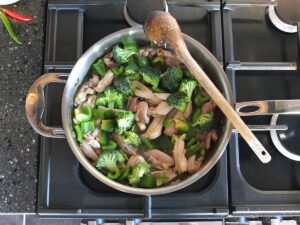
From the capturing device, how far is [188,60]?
30.4 inches

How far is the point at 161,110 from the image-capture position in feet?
2.77

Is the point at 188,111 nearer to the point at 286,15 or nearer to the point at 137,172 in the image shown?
the point at 137,172

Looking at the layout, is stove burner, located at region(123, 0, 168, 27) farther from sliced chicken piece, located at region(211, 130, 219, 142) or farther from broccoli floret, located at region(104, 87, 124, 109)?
sliced chicken piece, located at region(211, 130, 219, 142)

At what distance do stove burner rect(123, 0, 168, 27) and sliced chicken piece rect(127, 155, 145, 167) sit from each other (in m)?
0.28

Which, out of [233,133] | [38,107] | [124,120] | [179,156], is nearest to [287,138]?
[233,133]

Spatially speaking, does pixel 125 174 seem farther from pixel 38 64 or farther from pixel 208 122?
pixel 38 64

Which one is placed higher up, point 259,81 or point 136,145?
point 259,81

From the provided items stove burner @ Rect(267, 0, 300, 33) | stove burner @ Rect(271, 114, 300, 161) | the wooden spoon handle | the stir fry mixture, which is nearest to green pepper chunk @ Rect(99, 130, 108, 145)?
the stir fry mixture

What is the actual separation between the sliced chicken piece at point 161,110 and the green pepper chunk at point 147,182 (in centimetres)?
12

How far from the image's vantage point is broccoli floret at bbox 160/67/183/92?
2.77ft

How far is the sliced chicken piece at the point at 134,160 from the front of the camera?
2.69ft

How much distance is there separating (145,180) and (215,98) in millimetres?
200

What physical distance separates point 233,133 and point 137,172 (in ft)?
0.70

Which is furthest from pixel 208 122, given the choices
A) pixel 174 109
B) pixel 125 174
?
pixel 125 174
